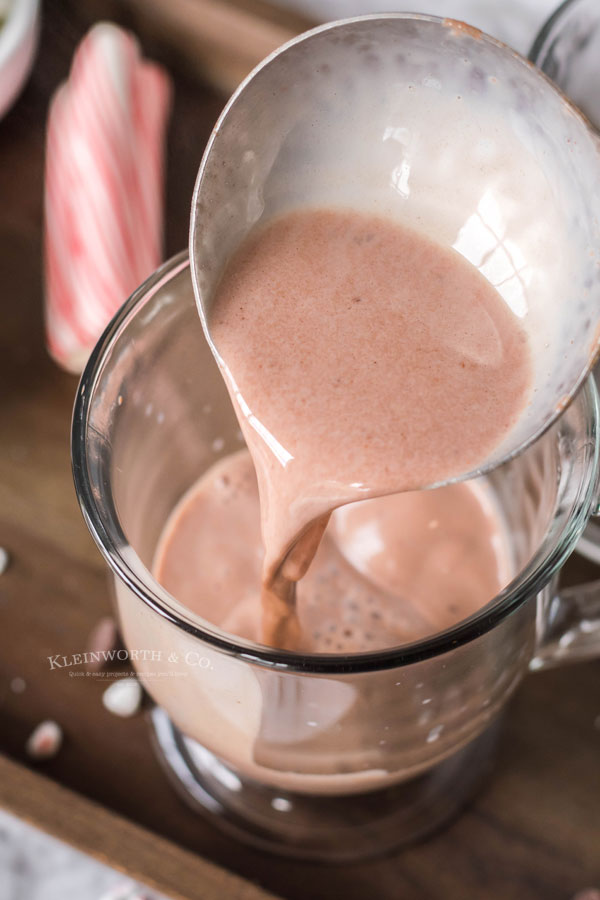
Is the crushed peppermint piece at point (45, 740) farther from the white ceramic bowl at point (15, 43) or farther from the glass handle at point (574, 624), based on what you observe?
the white ceramic bowl at point (15, 43)

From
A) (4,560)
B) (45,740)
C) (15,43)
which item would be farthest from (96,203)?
(45,740)

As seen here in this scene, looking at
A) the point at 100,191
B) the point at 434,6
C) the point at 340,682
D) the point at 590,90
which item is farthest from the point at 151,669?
the point at 434,6

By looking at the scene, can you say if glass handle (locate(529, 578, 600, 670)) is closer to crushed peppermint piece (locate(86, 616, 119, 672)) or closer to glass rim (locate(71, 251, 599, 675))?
glass rim (locate(71, 251, 599, 675))

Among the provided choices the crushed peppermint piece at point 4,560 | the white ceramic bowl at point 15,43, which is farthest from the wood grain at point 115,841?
the white ceramic bowl at point 15,43

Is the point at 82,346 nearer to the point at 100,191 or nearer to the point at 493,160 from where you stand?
the point at 100,191

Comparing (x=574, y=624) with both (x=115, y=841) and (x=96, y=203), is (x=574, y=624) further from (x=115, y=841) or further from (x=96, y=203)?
(x=96, y=203)

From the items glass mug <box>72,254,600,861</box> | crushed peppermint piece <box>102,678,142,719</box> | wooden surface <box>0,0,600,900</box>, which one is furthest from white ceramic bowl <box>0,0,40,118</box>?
crushed peppermint piece <box>102,678,142,719</box>
